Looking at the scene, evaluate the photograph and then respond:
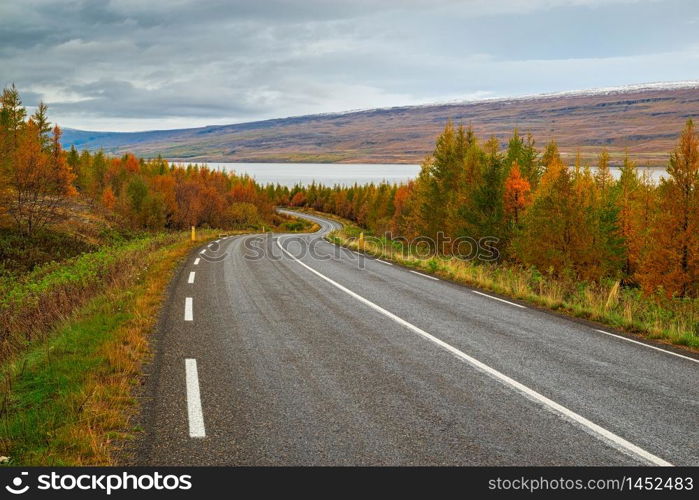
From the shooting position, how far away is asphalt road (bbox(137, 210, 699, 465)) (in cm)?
408

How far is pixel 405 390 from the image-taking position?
553cm

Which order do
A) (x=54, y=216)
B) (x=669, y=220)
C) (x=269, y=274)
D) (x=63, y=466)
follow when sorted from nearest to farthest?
(x=63, y=466)
(x=269, y=274)
(x=669, y=220)
(x=54, y=216)

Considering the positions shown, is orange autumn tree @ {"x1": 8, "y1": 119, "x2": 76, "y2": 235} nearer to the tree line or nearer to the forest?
the forest

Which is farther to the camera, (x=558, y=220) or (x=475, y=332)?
(x=558, y=220)

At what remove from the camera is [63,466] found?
12.1 ft

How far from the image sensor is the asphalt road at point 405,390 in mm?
4078

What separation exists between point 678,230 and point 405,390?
22.3 metres

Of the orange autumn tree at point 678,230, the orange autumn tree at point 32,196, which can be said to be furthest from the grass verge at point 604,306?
the orange autumn tree at point 32,196

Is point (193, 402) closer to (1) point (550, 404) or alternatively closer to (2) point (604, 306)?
(1) point (550, 404)

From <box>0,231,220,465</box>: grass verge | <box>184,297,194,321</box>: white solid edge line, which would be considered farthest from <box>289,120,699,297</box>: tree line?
<box>0,231,220,465</box>: grass verge

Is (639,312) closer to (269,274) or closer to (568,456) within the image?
(568,456)

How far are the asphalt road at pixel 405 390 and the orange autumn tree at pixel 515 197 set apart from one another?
80.2 feet
